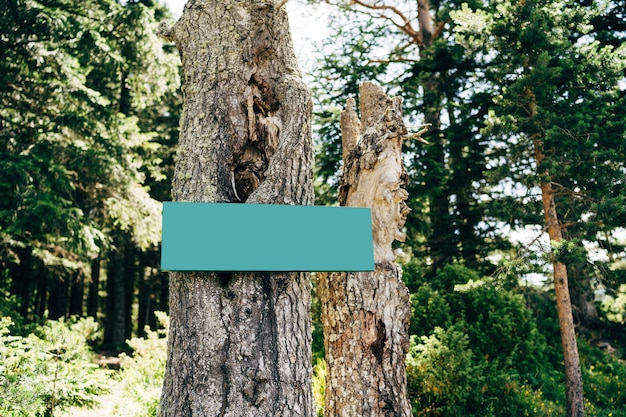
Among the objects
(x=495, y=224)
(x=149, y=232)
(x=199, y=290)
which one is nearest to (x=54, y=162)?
(x=149, y=232)

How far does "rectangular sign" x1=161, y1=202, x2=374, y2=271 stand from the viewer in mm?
2413

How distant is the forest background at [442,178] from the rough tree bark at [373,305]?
2.57m

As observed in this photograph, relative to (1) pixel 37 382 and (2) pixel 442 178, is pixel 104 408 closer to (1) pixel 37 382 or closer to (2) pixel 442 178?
(1) pixel 37 382

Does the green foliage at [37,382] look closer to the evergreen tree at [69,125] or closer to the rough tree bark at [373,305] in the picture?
the evergreen tree at [69,125]

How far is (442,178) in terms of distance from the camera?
10.7 meters

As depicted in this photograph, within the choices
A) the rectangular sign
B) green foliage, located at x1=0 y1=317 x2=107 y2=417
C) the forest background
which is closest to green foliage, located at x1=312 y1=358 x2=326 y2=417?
the forest background

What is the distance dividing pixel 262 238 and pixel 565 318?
6.98m

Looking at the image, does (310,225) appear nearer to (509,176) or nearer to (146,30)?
(509,176)

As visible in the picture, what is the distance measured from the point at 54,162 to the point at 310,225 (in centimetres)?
866

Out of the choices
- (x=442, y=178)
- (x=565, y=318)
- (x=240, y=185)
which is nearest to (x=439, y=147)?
(x=442, y=178)

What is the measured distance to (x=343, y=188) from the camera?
504 cm

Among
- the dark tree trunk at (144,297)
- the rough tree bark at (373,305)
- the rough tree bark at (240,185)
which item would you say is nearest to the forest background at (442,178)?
the rough tree bark at (373,305)

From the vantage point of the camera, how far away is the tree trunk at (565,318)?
296 inches

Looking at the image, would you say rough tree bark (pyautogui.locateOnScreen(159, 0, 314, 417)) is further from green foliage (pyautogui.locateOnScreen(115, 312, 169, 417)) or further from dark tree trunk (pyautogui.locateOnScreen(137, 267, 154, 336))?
dark tree trunk (pyautogui.locateOnScreen(137, 267, 154, 336))
